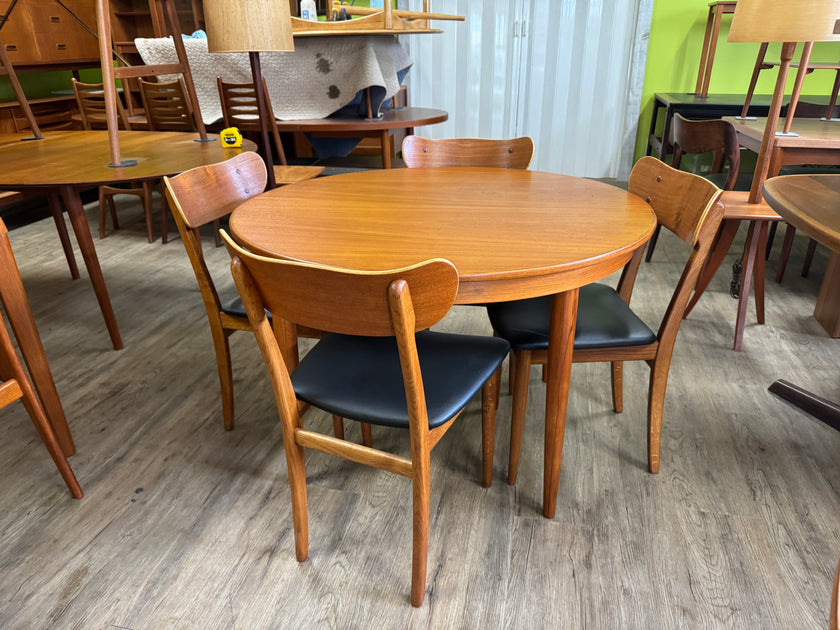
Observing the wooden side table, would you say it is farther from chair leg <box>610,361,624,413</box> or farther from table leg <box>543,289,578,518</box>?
table leg <box>543,289,578,518</box>

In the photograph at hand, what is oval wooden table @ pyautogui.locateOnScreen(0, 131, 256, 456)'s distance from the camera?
5.07 feet

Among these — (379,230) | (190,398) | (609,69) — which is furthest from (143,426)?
(609,69)

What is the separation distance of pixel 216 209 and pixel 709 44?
13.7 ft

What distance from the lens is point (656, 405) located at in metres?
1.55

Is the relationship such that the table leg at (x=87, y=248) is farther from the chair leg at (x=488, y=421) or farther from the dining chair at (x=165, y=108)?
the chair leg at (x=488, y=421)

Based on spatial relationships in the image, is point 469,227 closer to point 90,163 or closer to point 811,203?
point 811,203

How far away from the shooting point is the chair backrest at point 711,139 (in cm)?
246

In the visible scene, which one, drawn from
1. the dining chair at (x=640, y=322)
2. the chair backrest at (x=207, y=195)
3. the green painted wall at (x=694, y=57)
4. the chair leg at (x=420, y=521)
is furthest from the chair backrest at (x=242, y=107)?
the green painted wall at (x=694, y=57)

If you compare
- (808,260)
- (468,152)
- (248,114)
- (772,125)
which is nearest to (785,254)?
(808,260)

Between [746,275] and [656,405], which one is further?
[746,275]

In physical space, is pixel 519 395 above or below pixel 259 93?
below

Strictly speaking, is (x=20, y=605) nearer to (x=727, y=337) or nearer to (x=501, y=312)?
(x=501, y=312)

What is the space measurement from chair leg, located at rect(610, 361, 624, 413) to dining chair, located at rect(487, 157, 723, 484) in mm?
264

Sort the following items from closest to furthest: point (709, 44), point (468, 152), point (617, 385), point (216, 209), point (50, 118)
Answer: point (216, 209)
point (617, 385)
point (468, 152)
point (709, 44)
point (50, 118)
